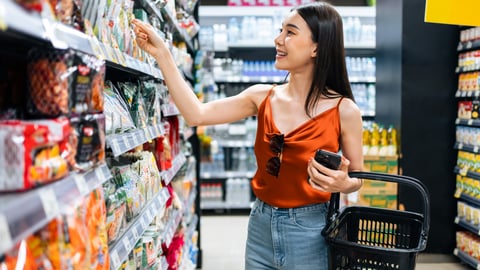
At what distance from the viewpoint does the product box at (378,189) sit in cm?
472

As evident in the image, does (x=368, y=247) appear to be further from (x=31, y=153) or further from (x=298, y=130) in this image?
(x=31, y=153)

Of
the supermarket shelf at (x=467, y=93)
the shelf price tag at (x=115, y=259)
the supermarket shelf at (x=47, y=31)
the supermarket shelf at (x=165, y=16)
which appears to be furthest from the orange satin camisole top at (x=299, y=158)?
the supermarket shelf at (x=467, y=93)

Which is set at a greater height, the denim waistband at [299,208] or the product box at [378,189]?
the denim waistband at [299,208]

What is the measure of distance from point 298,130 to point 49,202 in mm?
1204

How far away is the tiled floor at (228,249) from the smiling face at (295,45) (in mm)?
3090

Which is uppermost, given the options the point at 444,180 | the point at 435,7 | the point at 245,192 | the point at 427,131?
the point at 435,7

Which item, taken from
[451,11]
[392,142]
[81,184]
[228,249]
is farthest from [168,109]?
[228,249]

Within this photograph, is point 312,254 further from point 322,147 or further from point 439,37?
point 439,37

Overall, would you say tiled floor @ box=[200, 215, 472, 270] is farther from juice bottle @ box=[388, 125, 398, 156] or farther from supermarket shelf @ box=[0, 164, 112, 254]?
supermarket shelf @ box=[0, 164, 112, 254]

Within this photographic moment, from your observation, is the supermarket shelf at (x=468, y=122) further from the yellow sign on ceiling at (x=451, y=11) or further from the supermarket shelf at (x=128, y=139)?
the supermarket shelf at (x=128, y=139)

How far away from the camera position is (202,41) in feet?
20.9

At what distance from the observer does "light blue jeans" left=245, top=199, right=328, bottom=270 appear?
1910mm

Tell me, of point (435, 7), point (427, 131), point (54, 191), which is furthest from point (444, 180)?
point (54, 191)

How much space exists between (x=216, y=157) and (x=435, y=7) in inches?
204
